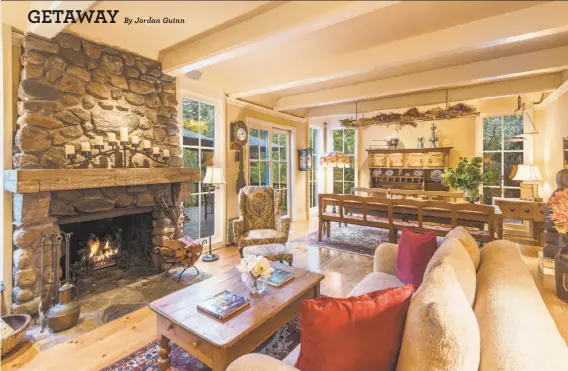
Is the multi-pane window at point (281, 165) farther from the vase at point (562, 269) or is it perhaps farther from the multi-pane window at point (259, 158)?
the vase at point (562, 269)

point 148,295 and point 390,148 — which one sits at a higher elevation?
point 390,148

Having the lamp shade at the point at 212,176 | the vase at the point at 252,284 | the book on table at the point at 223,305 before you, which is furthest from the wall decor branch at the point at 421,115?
the book on table at the point at 223,305

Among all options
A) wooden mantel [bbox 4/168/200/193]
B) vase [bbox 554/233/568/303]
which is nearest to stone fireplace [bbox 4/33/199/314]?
wooden mantel [bbox 4/168/200/193]

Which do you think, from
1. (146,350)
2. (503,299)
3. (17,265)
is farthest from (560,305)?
(17,265)

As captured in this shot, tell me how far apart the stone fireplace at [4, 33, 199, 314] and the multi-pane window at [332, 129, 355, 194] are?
496cm

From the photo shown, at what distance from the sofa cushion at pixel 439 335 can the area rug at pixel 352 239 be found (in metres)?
3.05

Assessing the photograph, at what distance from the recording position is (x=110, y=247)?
306 cm

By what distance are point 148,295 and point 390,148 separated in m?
6.06

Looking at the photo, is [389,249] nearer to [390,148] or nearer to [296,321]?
[296,321]

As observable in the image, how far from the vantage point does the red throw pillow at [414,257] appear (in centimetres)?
189

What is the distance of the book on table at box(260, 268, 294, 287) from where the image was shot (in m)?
2.03

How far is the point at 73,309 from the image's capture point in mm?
2141

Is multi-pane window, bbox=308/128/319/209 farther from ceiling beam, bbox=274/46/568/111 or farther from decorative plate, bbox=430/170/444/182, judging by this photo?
decorative plate, bbox=430/170/444/182

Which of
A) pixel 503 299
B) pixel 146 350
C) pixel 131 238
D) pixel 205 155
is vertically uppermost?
pixel 205 155
